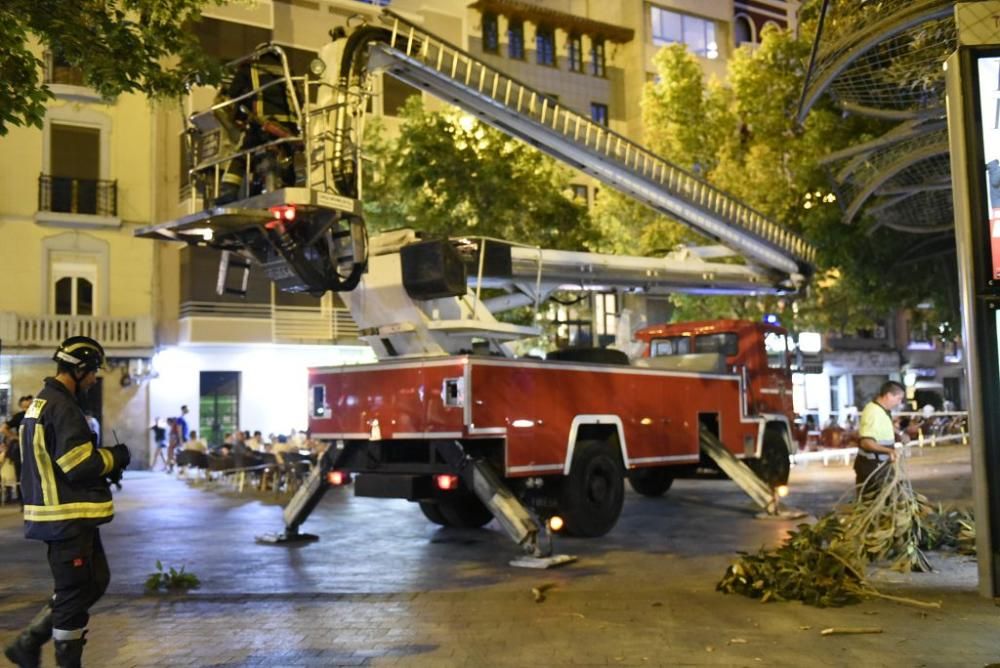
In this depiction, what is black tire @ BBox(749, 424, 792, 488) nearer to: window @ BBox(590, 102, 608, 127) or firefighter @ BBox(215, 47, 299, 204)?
firefighter @ BBox(215, 47, 299, 204)

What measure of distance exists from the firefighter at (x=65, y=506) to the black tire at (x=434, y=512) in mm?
6565

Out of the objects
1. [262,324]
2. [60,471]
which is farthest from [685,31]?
[60,471]

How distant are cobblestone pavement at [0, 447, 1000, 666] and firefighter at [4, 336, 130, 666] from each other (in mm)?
897

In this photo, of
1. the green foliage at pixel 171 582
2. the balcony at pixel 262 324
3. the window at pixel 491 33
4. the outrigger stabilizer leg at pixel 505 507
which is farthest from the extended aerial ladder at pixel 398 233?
the window at pixel 491 33

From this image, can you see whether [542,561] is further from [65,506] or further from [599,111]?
[599,111]

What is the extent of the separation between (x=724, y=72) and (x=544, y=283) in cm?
2768

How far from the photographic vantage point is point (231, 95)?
8570 mm

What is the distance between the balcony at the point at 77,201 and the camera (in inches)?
915

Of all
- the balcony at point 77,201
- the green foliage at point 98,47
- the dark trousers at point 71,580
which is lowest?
the dark trousers at point 71,580

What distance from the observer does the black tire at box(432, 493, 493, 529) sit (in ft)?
36.4

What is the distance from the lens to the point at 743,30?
1471 inches

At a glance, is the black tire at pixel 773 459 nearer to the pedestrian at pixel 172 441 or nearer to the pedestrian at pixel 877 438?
the pedestrian at pixel 877 438

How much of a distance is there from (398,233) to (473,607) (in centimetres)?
396

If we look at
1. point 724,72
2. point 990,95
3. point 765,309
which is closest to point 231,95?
point 990,95
